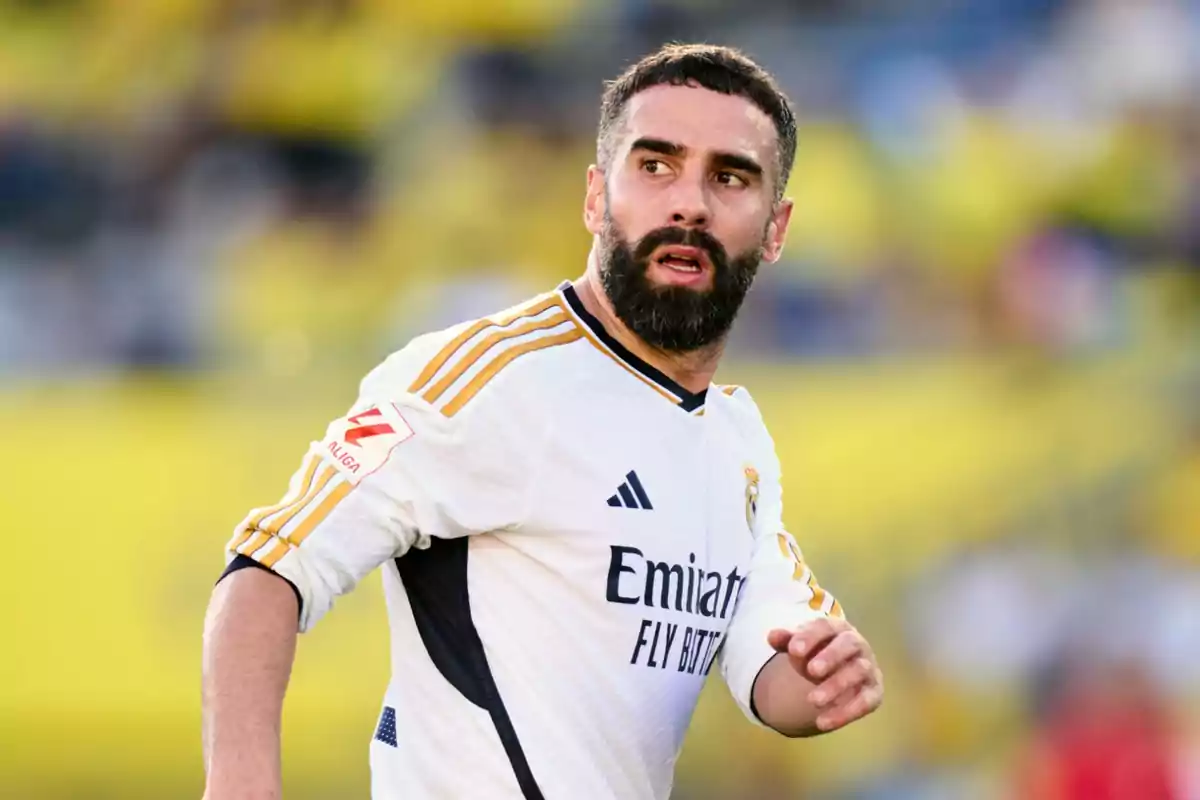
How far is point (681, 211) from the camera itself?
A: 141 inches

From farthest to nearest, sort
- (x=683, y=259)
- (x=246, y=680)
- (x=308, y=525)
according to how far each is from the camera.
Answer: (x=683, y=259) < (x=308, y=525) < (x=246, y=680)

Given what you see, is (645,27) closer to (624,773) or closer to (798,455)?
(798,455)

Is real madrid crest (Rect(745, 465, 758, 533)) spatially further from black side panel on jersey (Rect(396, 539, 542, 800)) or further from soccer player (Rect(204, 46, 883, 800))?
black side panel on jersey (Rect(396, 539, 542, 800))

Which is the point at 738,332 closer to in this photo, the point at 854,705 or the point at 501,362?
the point at 501,362

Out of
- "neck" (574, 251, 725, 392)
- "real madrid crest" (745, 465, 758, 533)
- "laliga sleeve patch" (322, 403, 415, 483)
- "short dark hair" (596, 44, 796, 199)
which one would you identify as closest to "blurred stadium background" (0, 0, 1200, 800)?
"real madrid crest" (745, 465, 758, 533)

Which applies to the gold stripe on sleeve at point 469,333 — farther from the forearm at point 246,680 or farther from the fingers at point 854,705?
the fingers at point 854,705

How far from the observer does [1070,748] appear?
8734 millimetres

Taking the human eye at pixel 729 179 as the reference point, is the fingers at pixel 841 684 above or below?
below

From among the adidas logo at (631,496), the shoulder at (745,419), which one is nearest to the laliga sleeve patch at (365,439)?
the adidas logo at (631,496)

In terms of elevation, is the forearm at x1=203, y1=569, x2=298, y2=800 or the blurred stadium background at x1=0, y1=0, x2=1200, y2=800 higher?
the blurred stadium background at x1=0, y1=0, x2=1200, y2=800

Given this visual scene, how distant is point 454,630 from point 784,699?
0.70 meters

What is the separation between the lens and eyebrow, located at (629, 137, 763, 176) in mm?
3633

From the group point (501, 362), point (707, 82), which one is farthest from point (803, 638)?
point (707, 82)

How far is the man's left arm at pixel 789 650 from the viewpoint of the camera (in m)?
3.25
